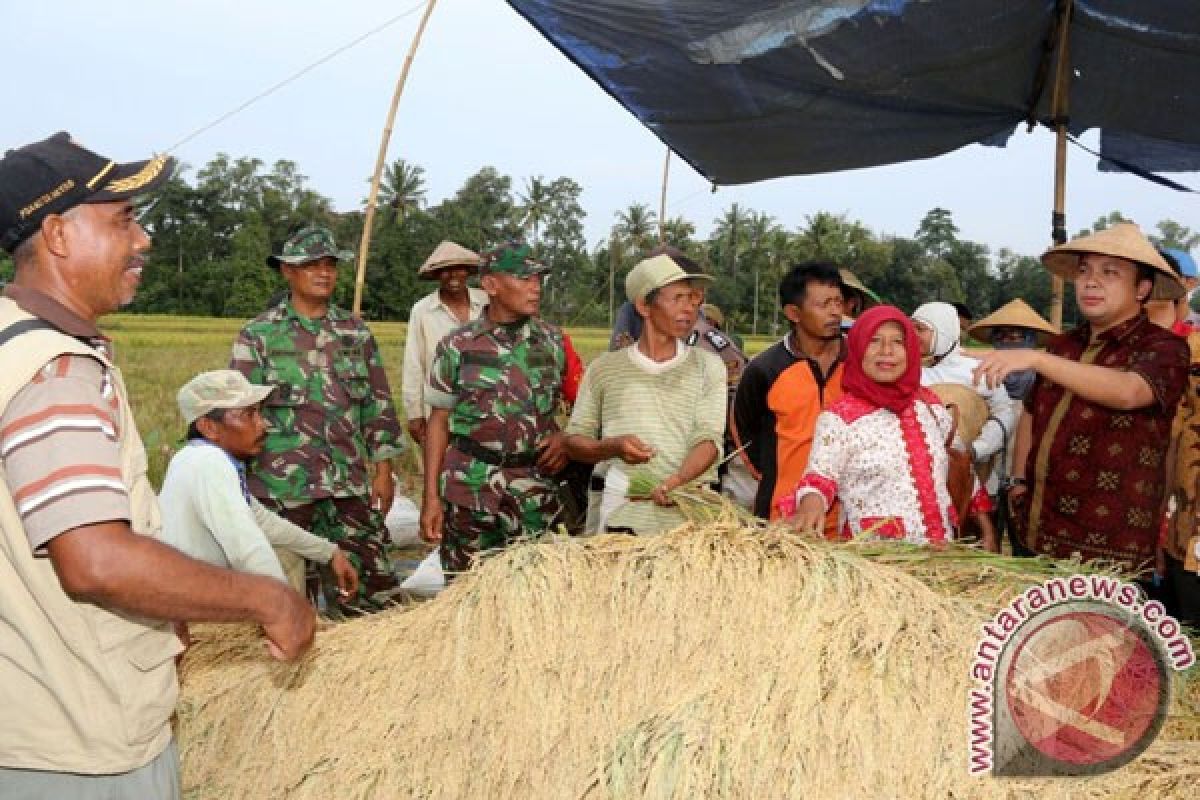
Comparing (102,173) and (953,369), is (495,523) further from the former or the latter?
(102,173)

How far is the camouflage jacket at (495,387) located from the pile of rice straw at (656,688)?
1.54m

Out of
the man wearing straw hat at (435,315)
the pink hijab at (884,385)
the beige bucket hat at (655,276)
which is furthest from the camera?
the man wearing straw hat at (435,315)

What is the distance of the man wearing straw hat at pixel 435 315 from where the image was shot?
538 cm

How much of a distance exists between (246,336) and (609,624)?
2520 mm

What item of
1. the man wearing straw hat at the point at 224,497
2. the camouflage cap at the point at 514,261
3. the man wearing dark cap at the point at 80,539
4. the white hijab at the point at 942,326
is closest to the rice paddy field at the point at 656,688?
the man wearing straw hat at the point at 224,497

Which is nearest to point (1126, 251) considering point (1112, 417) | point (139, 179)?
point (1112, 417)

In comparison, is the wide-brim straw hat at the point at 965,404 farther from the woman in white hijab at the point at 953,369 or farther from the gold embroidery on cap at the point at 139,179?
the gold embroidery on cap at the point at 139,179

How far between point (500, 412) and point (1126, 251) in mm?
2172

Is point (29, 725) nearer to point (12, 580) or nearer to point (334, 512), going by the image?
point (12, 580)

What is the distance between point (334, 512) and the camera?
402cm

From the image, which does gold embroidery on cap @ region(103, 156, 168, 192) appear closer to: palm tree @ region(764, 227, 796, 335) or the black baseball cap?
the black baseball cap

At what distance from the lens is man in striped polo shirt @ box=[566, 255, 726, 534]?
132 inches

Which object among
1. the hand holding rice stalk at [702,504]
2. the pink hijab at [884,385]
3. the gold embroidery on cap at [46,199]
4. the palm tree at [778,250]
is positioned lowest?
the hand holding rice stalk at [702,504]

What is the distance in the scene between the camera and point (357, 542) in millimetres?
4074
